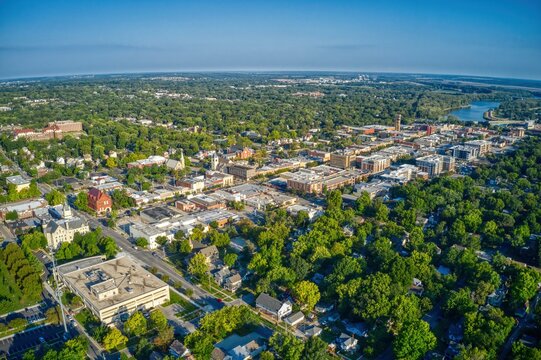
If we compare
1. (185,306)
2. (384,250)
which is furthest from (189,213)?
(384,250)

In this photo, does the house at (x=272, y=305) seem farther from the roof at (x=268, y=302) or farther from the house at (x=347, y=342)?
the house at (x=347, y=342)

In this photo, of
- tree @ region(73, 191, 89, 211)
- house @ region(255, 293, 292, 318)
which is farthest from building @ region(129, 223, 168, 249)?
house @ region(255, 293, 292, 318)

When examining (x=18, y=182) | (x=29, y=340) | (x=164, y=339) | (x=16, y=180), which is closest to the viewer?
(x=164, y=339)

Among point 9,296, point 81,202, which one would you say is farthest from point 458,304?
point 81,202

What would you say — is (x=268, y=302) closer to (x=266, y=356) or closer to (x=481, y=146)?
(x=266, y=356)

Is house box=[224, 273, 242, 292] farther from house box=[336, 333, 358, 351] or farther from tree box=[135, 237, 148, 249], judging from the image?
tree box=[135, 237, 148, 249]

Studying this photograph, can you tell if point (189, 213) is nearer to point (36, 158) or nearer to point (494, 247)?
point (494, 247)
